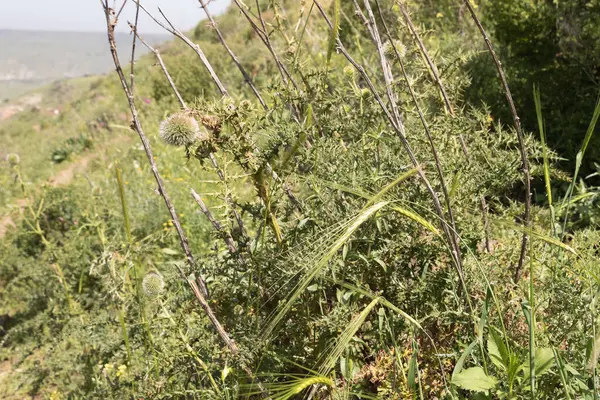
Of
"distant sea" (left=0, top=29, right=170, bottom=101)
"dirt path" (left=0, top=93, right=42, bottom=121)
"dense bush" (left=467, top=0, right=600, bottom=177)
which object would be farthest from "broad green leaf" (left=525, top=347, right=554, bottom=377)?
"distant sea" (left=0, top=29, right=170, bottom=101)

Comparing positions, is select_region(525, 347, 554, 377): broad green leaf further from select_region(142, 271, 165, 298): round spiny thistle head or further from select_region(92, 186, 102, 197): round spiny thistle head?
select_region(92, 186, 102, 197): round spiny thistle head

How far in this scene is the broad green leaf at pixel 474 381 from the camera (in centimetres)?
124

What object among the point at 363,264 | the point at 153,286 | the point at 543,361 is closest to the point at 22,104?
the point at 153,286

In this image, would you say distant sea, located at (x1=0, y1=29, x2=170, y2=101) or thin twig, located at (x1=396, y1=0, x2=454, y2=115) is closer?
thin twig, located at (x1=396, y1=0, x2=454, y2=115)

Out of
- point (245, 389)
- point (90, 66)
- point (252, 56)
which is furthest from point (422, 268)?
point (90, 66)

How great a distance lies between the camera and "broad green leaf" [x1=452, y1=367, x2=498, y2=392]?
4.08 feet

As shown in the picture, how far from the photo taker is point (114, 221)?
3980 mm

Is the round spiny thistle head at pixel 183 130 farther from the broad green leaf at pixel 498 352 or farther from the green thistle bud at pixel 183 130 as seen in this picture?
the broad green leaf at pixel 498 352

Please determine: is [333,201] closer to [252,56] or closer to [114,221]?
[114,221]

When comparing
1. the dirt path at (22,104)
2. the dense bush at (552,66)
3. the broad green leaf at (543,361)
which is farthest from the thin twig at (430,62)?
the dirt path at (22,104)

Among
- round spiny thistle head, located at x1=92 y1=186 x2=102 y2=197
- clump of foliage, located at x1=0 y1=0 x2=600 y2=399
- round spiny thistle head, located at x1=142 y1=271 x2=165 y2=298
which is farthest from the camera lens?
round spiny thistle head, located at x1=92 y1=186 x2=102 y2=197

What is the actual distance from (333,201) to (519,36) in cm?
312

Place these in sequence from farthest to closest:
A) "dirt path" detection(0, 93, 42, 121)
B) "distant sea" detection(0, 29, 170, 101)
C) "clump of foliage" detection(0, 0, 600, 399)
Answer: "distant sea" detection(0, 29, 170, 101), "dirt path" detection(0, 93, 42, 121), "clump of foliage" detection(0, 0, 600, 399)

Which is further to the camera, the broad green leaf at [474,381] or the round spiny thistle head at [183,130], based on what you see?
the round spiny thistle head at [183,130]
